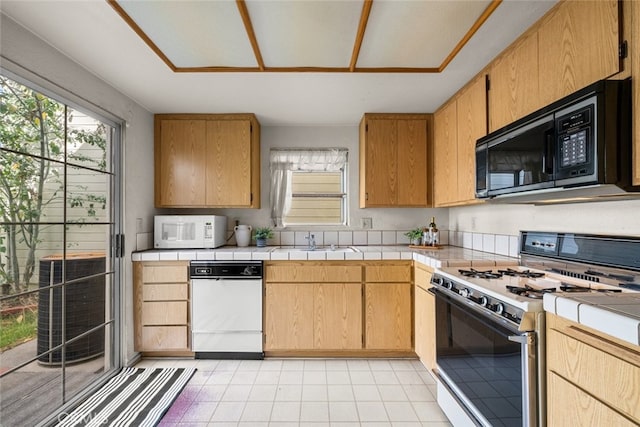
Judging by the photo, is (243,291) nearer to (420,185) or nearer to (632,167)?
(420,185)

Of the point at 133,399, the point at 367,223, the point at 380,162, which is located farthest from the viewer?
the point at 367,223

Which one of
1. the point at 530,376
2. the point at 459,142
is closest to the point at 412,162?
the point at 459,142

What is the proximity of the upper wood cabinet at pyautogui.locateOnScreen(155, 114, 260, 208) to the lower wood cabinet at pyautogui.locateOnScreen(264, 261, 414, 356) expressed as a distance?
35.6 inches

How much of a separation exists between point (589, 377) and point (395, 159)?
225 centimetres

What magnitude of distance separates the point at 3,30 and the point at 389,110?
2.59 metres

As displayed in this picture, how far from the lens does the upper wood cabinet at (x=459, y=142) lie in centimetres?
212

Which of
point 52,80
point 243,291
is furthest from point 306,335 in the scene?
point 52,80

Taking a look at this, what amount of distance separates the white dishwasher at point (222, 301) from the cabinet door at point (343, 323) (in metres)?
0.54

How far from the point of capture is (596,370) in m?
0.91

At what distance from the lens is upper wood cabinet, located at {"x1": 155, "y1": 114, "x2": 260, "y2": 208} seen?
9.61ft

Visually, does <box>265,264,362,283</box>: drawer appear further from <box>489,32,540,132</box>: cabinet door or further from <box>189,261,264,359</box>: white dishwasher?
<box>489,32,540,132</box>: cabinet door

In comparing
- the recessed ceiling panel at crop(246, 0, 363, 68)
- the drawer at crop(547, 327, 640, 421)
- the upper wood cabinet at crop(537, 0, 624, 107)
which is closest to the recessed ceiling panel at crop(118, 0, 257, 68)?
the recessed ceiling panel at crop(246, 0, 363, 68)

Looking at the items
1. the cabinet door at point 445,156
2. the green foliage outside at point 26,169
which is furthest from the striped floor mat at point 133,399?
the cabinet door at point 445,156

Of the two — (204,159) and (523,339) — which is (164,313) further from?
(523,339)
